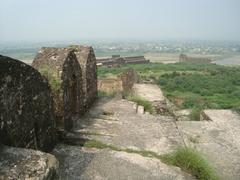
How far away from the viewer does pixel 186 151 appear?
17.9 ft

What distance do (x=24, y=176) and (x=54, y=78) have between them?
10.6ft

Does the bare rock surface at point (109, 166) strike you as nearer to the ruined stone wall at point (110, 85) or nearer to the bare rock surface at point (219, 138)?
the bare rock surface at point (219, 138)

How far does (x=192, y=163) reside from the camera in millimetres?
5273

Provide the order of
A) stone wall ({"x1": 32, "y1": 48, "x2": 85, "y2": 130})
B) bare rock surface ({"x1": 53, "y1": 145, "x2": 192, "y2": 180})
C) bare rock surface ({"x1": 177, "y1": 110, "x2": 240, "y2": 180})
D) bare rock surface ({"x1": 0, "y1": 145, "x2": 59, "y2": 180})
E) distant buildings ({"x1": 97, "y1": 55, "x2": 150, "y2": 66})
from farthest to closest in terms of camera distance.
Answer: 1. distant buildings ({"x1": 97, "y1": 55, "x2": 150, "y2": 66})
2. stone wall ({"x1": 32, "y1": 48, "x2": 85, "y2": 130})
3. bare rock surface ({"x1": 177, "y1": 110, "x2": 240, "y2": 180})
4. bare rock surface ({"x1": 53, "y1": 145, "x2": 192, "y2": 180})
5. bare rock surface ({"x1": 0, "y1": 145, "x2": 59, "y2": 180})

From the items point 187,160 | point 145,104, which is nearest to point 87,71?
point 145,104

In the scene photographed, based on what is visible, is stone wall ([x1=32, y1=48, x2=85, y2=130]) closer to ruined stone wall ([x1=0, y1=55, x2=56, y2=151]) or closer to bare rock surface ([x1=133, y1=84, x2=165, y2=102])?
ruined stone wall ([x1=0, y1=55, x2=56, y2=151])

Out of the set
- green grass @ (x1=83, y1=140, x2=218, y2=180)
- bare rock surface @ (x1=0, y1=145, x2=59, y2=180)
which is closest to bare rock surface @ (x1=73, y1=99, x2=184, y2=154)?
green grass @ (x1=83, y1=140, x2=218, y2=180)

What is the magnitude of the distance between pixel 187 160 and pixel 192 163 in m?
0.11

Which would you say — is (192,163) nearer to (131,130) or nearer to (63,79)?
(131,130)

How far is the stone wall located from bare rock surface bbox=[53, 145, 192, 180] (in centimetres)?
115

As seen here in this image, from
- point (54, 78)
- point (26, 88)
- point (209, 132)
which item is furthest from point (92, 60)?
point (26, 88)

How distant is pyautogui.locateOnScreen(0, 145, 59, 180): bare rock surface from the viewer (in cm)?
366

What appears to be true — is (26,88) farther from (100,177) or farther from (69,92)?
(69,92)

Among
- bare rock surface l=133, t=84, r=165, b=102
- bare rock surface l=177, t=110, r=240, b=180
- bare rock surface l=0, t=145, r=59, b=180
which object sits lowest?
bare rock surface l=177, t=110, r=240, b=180
